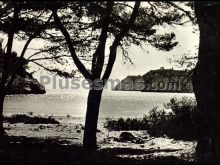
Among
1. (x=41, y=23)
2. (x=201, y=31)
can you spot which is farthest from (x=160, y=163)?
(x=41, y=23)

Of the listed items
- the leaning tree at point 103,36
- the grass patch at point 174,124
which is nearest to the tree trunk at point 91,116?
the leaning tree at point 103,36

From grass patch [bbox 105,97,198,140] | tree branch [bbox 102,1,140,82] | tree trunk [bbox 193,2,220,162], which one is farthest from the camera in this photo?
grass patch [bbox 105,97,198,140]

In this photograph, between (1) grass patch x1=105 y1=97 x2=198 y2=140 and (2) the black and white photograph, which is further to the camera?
(1) grass patch x1=105 y1=97 x2=198 y2=140

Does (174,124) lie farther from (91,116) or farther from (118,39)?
(118,39)

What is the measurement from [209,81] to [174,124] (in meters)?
15.1

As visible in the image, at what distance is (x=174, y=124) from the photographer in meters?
27.7

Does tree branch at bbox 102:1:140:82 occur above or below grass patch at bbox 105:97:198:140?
above

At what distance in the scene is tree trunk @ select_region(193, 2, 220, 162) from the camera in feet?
40.9

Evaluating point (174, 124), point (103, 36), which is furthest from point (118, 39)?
point (174, 124)

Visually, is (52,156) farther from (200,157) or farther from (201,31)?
(201,31)

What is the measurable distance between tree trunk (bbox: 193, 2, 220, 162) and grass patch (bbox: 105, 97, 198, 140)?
39.2ft

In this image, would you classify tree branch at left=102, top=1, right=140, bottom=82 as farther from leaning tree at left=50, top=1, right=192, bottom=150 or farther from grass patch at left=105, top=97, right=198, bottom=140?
grass patch at left=105, top=97, right=198, bottom=140

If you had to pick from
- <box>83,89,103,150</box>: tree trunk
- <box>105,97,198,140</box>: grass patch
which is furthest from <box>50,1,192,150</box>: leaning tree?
<box>105,97,198,140</box>: grass patch

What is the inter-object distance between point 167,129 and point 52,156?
16.1 meters
